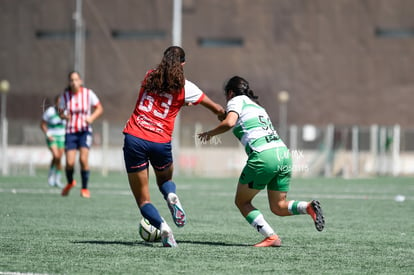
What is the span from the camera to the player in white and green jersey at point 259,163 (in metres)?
8.64

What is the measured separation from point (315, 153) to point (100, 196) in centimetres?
1769

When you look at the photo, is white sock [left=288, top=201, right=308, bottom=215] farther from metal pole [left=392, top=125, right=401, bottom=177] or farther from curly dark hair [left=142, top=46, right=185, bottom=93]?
metal pole [left=392, top=125, right=401, bottom=177]

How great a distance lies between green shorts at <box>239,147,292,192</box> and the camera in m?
8.65

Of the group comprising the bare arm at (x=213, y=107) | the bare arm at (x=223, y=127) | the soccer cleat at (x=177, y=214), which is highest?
the bare arm at (x=213, y=107)

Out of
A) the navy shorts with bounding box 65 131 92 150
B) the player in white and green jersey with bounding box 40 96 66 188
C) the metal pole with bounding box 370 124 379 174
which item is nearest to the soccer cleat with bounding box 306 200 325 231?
the navy shorts with bounding box 65 131 92 150

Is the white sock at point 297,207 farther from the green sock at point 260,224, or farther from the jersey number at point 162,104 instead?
the jersey number at point 162,104

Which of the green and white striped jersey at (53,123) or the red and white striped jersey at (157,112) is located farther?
the green and white striped jersey at (53,123)

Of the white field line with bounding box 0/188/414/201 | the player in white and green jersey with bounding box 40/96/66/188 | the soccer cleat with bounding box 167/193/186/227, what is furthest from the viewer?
the player in white and green jersey with bounding box 40/96/66/188

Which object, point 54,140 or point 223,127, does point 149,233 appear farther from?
point 54,140

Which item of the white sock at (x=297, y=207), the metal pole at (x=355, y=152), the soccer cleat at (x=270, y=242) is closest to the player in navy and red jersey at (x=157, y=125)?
the soccer cleat at (x=270, y=242)

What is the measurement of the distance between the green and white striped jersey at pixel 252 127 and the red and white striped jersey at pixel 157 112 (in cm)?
43

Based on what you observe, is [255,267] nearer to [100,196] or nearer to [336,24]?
[100,196]

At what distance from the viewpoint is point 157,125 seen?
8680 millimetres

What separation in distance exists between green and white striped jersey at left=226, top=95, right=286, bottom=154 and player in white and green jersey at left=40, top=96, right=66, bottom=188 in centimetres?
1191
